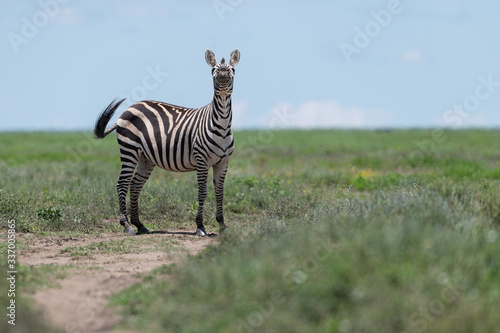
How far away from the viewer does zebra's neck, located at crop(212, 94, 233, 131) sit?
984cm

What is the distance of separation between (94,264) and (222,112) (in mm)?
3464

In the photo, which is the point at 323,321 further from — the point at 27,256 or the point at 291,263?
the point at 27,256

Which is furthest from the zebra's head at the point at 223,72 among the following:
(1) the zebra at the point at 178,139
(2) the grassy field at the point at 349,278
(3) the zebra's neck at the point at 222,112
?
(2) the grassy field at the point at 349,278

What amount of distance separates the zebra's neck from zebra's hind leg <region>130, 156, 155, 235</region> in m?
1.93

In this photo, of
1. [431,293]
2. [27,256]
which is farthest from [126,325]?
[27,256]

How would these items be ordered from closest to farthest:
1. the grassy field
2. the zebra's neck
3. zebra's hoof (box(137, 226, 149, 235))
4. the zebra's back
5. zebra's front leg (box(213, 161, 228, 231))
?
1. the grassy field
2. the zebra's neck
3. zebra's front leg (box(213, 161, 228, 231))
4. the zebra's back
5. zebra's hoof (box(137, 226, 149, 235))

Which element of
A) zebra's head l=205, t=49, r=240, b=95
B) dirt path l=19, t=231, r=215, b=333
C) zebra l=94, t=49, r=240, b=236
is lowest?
dirt path l=19, t=231, r=215, b=333

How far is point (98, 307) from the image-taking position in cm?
573

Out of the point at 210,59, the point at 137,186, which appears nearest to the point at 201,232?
the point at 137,186

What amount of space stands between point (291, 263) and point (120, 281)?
2261 millimetres

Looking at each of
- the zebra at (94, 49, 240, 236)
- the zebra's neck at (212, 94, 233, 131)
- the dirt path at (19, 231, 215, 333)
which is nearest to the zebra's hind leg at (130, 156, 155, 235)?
the zebra at (94, 49, 240, 236)

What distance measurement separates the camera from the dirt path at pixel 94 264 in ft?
17.9

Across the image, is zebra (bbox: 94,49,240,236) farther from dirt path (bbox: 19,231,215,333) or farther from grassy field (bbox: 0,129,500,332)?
grassy field (bbox: 0,129,500,332)

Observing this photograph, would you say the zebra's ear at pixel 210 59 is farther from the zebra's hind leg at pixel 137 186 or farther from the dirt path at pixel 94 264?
the dirt path at pixel 94 264
